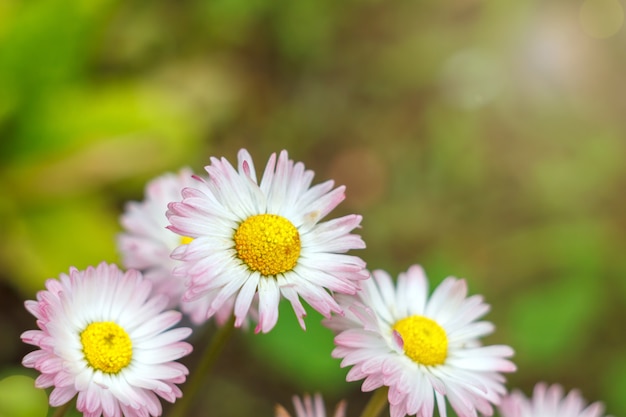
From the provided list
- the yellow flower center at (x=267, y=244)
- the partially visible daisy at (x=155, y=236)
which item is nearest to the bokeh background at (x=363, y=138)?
the partially visible daisy at (x=155, y=236)

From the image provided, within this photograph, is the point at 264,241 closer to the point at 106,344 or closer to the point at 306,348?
the point at 106,344

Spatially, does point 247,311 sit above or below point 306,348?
below

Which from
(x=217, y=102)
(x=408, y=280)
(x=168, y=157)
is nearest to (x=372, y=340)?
(x=408, y=280)

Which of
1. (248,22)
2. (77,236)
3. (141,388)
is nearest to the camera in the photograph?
(141,388)

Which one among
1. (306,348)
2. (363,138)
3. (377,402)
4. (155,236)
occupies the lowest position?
(377,402)

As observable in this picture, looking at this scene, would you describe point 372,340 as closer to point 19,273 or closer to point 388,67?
point 19,273

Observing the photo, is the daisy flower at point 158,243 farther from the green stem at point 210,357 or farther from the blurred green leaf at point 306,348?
the blurred green leaf at point 306,348

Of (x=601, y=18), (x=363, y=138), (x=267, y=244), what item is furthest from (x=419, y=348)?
(x=601, y=18)
